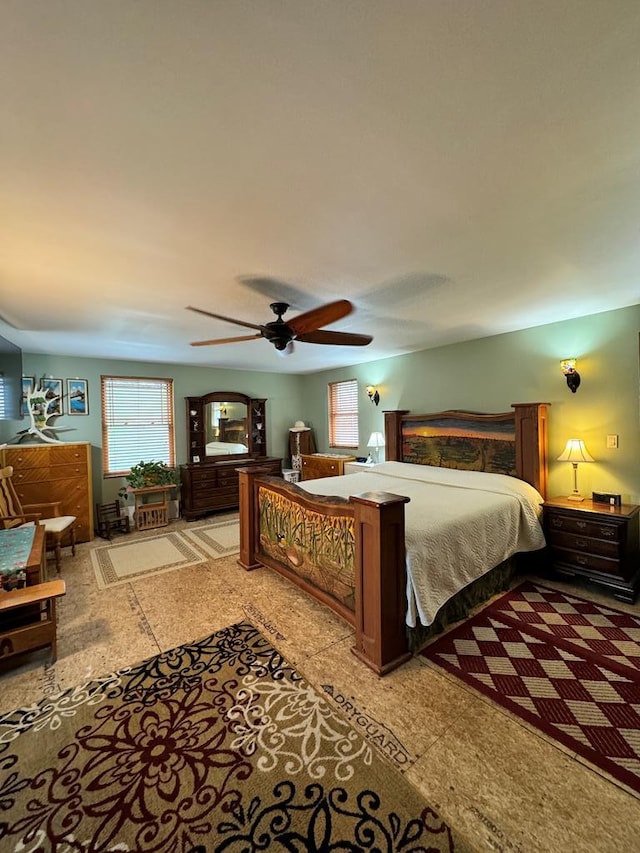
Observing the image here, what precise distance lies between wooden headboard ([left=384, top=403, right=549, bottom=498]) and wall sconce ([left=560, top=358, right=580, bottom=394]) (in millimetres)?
297

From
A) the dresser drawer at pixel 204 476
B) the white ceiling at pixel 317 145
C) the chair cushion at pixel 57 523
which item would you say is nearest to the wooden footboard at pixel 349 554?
the white ceiling at pixel 317 145

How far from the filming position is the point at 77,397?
16.4 feet

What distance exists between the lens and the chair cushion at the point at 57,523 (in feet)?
11.8

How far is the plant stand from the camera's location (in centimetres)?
507

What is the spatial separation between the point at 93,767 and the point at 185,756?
39 centimetres

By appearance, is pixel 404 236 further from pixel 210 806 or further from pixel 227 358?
pixel 227 358

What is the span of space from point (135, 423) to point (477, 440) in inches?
199

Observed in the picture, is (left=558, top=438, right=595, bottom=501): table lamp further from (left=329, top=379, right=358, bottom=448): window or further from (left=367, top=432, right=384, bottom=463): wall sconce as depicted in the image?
(left=329, top=379, right=358, bottom=448): window

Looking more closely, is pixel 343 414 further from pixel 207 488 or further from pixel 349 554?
pixel 349 554

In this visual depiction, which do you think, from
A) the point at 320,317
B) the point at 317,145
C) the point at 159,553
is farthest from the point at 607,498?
the point at 159,553

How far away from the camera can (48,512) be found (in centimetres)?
417

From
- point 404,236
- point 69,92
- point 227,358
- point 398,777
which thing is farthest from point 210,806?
point 227,358

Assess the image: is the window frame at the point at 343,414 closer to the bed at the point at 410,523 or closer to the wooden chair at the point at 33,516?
the bed at the point at 410,523

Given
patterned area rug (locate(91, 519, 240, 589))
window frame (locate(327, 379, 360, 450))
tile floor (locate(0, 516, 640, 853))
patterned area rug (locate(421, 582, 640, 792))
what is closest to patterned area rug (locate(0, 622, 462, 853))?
tile floor (locate(0, 516, 640, 853))
